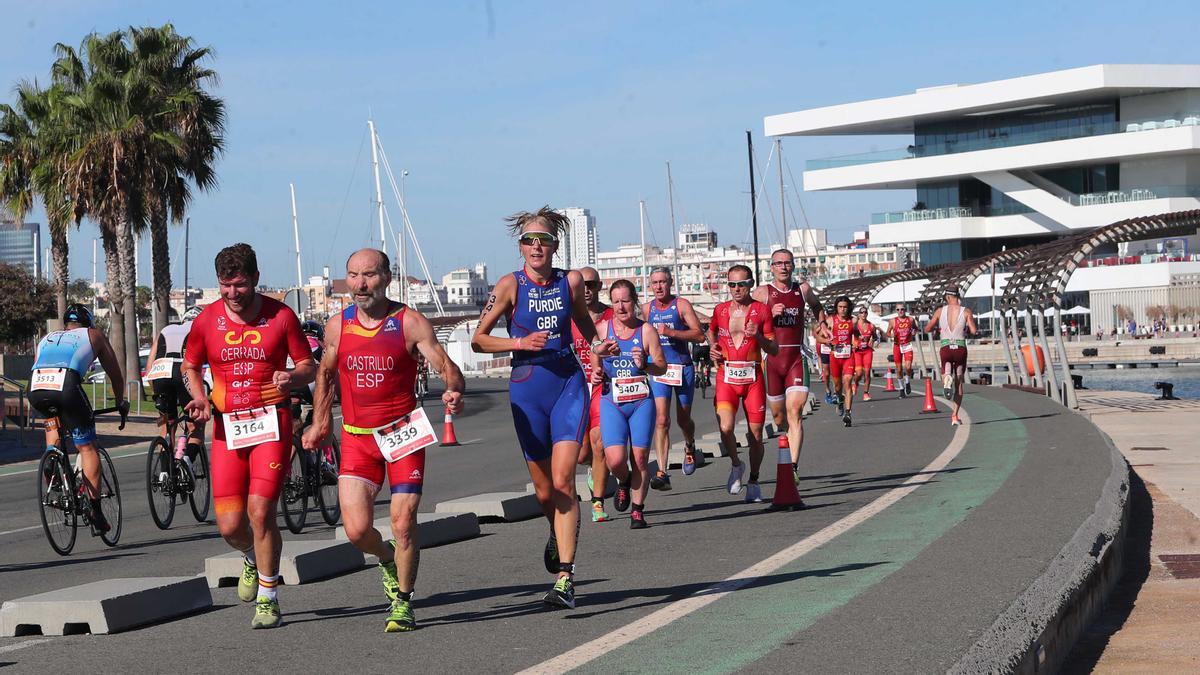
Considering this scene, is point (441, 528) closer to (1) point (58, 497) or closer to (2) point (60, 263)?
(1) point (58, 497)

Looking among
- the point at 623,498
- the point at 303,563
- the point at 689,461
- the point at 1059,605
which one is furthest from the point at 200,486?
the point at 1059,605

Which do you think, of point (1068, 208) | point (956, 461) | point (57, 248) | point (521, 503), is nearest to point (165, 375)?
point (521, 503)

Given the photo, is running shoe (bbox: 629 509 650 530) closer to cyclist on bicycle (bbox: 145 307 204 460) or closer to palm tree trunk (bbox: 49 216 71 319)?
cyclist on bicycle (bbox: 145 307 204 460)

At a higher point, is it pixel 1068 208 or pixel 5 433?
pixel 1068 208

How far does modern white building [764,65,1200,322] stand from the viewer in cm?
9469

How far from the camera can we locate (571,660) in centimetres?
649

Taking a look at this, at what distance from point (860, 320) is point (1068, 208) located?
7035cm

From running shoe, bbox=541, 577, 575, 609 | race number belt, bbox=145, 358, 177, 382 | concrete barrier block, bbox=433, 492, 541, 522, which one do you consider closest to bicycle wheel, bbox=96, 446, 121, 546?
race number belt, bbox=145, 358, 177, 382

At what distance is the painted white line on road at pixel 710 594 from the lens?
6.55 metres

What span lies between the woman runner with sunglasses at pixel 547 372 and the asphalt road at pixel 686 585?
48 cm

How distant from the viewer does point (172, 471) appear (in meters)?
13.5

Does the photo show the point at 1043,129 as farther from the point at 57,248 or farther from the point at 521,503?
the point at 521,503

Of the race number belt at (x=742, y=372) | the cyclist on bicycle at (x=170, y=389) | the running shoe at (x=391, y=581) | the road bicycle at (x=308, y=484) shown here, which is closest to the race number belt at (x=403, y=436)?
the running shoe at (x=391, y=581)

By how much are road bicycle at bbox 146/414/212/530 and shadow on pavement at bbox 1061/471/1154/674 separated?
7.56m
